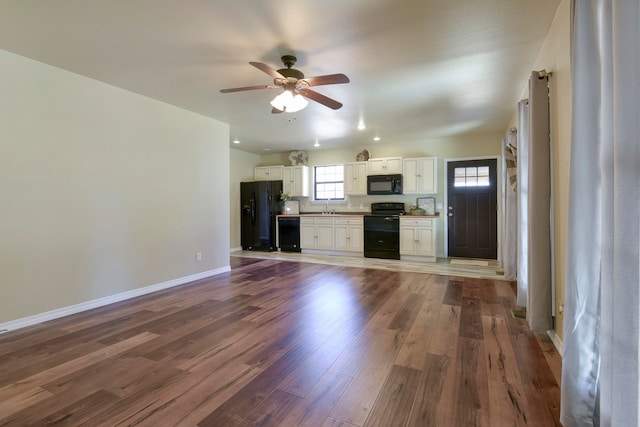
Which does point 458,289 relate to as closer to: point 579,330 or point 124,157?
point 579,330

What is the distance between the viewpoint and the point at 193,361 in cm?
230

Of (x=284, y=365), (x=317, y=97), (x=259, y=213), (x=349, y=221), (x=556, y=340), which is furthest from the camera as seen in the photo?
(x=259, y=213)

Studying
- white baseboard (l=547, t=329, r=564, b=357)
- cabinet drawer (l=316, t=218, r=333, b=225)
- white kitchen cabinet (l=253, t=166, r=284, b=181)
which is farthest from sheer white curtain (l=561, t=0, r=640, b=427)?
white kitchen cabinet (l=253, t=166, r=284, b=181)

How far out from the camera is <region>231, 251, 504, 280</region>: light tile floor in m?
5.12

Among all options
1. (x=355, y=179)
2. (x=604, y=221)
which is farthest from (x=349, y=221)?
(x=604, y=221)

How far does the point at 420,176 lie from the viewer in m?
6.48

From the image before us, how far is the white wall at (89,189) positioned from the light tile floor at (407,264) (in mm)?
2347

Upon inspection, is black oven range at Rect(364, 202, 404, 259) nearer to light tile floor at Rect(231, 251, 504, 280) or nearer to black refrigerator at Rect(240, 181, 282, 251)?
light tile floor at Rect(231, 251, 504, 280)

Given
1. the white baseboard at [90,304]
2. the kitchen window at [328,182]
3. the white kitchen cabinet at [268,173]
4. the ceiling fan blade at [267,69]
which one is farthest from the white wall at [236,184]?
the ceiling fan blade at [267,69]

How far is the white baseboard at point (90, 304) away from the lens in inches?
115

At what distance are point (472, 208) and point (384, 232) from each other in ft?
6.09

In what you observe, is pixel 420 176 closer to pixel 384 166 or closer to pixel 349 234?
pixel 384 166

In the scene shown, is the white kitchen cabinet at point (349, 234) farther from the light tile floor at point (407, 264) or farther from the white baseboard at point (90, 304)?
the white baseboard at point (90, 304)

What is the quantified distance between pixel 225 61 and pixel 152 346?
2680mm
